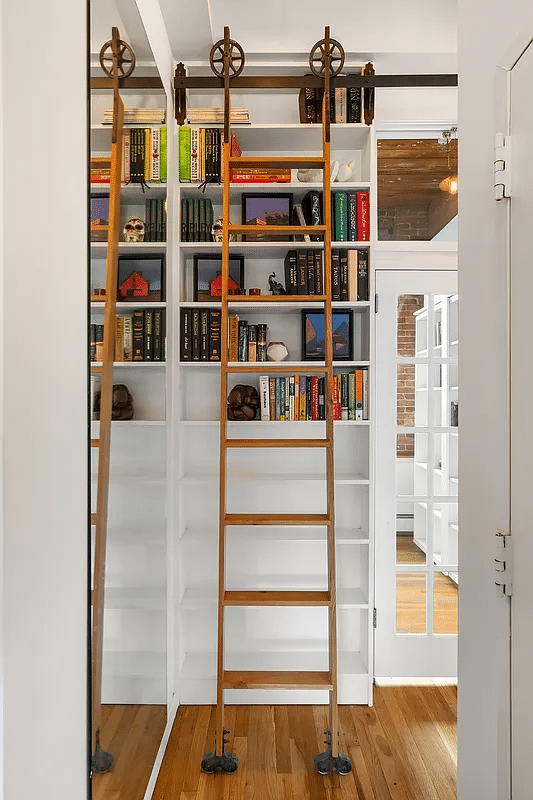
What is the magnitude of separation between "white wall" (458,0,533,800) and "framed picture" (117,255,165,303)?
3.28 ft

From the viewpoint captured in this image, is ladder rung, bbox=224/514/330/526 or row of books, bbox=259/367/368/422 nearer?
ladder rung, bbox=224/514/330/526

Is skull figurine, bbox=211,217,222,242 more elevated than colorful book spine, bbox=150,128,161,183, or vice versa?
colorful book spine, bbox=150,128,161,183

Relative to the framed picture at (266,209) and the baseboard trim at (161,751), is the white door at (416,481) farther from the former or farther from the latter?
the baseboard trim at (161,751)

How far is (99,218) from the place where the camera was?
63.9 inches

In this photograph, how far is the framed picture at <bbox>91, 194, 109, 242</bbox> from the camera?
1.56m

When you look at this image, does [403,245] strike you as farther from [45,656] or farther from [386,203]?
[45,656]

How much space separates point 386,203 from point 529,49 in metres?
2.16

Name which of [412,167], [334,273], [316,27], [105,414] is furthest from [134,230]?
[412,167]

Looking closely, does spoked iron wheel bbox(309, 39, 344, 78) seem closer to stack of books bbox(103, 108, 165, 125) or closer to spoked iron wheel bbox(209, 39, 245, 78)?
spoked iron wheel bbox(209, 39, 245, 78)

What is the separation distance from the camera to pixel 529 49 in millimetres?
1194

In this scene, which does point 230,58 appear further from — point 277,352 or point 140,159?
point 277,352

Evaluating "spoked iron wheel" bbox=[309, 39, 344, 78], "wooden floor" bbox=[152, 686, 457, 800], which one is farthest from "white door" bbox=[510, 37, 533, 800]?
"spoked iron wheel" bbox=[309, 39, 344, 78]

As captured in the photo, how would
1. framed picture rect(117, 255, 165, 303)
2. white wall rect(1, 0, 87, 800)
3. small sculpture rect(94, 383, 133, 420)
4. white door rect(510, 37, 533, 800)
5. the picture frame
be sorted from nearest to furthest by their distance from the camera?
white wall rect(1, 0, 87, 800) < white door rect(510, 37, 533, 800) < the picture frame < small sculpture rect(94, 383, 133, 420) < framed picture rect(117, 255, 165, 303)

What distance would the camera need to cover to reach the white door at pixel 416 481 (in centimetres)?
332
